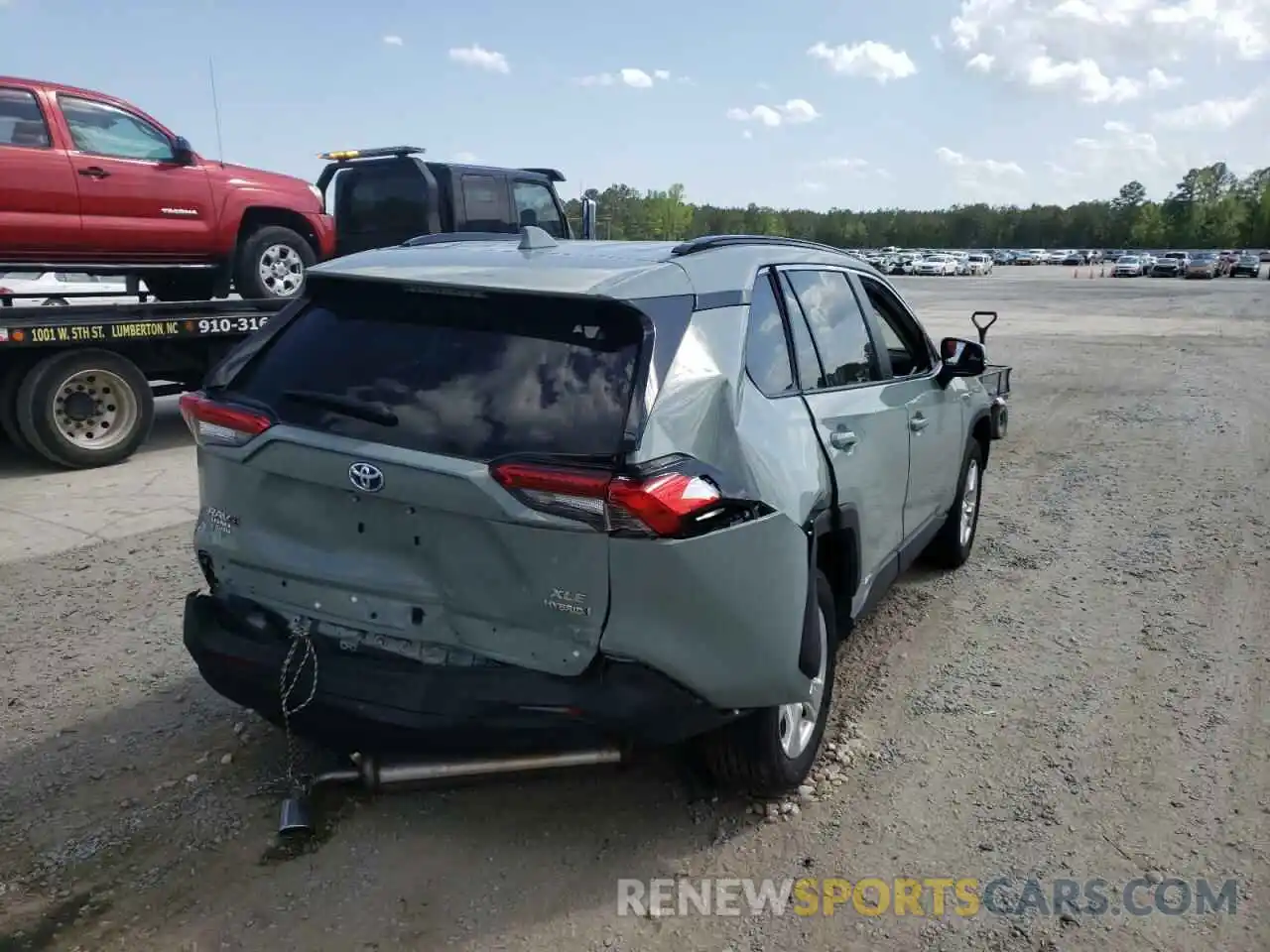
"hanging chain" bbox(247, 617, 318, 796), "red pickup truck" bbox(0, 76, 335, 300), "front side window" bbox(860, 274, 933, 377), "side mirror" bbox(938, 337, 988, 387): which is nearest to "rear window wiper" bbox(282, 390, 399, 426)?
"hanging chain" bbox(247, 617, 318, 796)

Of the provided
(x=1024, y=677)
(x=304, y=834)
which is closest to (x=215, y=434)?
(x=304, y=834)

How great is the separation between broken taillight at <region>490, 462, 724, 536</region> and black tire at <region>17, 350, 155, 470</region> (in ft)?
21.6

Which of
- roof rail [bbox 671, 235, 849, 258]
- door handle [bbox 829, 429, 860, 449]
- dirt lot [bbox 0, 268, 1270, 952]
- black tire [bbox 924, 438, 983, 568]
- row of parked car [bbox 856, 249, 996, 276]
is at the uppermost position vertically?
roof rail [bbox 671, 235, 849, 258]

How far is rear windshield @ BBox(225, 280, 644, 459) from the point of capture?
2736 mm

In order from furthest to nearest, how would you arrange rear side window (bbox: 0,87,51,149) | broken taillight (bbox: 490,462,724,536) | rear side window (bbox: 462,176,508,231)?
rear side window (bbox: 462,176,508,231) → rear side window (bbox: 0,87,51,149) → broken taillight (bbox: 490,462,724,536)

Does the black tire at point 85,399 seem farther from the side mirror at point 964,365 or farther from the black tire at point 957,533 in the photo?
the side mirror at point 964,365

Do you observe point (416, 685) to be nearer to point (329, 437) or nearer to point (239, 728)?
point (329, 437)

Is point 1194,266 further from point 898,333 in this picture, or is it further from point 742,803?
point 742,803

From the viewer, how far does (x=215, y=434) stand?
315 centimetres

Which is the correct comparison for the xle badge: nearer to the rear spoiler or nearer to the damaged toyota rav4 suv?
the damaged toyota rav4 suv

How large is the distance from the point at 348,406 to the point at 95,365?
618 centimetres

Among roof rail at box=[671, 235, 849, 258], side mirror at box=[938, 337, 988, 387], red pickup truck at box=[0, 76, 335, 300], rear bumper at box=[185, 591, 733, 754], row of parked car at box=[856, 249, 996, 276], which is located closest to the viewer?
rear bumper at box=[185, 591, 733, 754]

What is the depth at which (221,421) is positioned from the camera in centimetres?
312

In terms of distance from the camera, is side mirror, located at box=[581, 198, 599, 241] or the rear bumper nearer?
the rear bumper
